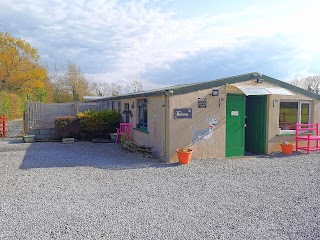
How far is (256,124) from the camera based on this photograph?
10.2 metres

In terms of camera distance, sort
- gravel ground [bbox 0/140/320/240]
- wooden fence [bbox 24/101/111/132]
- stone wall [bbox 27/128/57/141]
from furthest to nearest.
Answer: wooden fence [bbox 24/101/111/132] < stone wall [bbox 27/128/57/141] < gravel ground [bbox 0/140/320/240]

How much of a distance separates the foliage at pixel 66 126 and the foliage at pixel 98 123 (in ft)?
0.82

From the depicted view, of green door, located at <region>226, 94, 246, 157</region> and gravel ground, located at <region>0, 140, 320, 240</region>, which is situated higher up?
green door, located at <region>226, 94, 246, 157</region>

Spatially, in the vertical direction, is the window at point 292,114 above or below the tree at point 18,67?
below

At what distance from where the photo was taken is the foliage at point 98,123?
12.8m

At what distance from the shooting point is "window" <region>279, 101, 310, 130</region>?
10000 millimetres

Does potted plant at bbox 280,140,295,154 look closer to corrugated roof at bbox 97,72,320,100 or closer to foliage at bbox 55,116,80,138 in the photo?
corrugated roof at bbox 97,72,320,100

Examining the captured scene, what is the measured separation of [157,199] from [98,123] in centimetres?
851

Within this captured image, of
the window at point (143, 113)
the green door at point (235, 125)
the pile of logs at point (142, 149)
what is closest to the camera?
the green door at point (235, 125)

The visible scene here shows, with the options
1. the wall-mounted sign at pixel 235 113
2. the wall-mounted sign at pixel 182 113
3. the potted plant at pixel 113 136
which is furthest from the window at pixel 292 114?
the potted plant at pixel 113 136

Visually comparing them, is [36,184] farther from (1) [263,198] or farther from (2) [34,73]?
(2) [34,73]

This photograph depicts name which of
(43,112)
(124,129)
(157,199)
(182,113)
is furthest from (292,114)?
(43,112)

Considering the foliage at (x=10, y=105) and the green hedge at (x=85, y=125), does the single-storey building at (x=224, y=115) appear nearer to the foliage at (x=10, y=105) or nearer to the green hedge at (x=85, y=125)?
the green hedge at (x=85, y=125)

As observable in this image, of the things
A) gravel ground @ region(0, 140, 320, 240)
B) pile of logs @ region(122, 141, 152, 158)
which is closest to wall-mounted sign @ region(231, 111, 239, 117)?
gravel ground @ region(0, 140, 320, 240)
